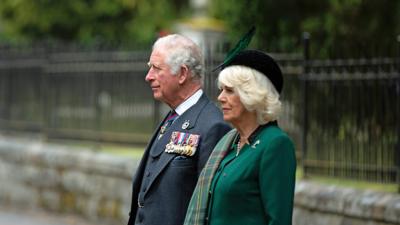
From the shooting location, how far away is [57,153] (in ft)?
43.5

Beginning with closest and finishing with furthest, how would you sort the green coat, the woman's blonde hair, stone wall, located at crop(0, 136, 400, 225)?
the green coat
the woman's blonde hair
stone wall, located at crop(0, 136, 400, 225)

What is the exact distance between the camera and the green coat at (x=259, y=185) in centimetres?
447

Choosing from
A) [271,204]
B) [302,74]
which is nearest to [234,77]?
[271,204]

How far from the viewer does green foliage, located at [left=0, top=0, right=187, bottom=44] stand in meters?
24.0

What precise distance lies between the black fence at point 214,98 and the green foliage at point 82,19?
9008 millimetres

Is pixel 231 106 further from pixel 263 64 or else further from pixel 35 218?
pixel 35 218

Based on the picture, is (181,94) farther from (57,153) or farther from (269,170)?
(57,153)

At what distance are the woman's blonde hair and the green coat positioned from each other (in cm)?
6

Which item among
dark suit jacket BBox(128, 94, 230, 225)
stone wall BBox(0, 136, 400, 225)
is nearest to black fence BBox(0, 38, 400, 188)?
stone wall BBox(0, 136, 400, 225)

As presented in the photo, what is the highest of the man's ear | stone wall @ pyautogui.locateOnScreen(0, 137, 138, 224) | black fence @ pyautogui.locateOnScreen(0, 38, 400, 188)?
the man's ear

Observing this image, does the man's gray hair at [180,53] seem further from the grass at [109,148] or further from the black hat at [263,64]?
the grass at [109,148]

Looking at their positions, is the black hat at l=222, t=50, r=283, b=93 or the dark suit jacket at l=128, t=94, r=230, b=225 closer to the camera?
the black hat at l=222, t=50, r=283, b=93

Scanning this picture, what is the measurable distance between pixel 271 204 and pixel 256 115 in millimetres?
408

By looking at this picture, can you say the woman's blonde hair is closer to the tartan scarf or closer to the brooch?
the tartan scarf
